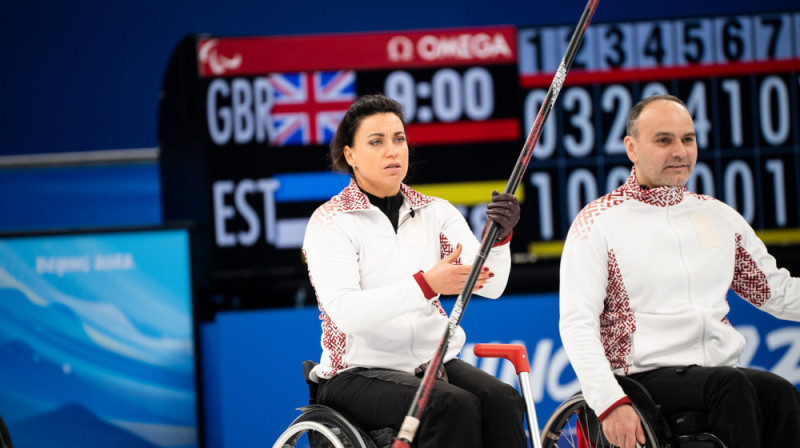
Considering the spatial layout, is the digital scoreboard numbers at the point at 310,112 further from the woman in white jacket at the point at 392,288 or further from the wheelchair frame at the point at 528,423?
the wheelchair frame at the point at 528,423

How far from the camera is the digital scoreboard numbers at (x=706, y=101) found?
197 inches

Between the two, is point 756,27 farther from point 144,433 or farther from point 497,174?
point 144,433

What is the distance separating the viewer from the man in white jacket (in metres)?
2.71

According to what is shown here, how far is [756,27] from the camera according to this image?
501 centimetres

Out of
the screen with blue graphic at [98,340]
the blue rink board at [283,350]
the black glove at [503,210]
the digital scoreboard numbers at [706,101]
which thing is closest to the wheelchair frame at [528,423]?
the black glove at [503,210]

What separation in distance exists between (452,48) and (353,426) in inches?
110

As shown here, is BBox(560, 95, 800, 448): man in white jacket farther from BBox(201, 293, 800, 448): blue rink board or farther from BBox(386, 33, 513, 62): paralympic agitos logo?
BBox(386, 33, 513, 62): paralympic agitos logo

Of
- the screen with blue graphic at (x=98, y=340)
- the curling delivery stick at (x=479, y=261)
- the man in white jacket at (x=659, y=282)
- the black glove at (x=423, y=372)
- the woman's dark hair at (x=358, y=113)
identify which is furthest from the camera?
the screen with blue graphic at (x=98, y=340)

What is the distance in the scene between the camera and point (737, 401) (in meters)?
2.58

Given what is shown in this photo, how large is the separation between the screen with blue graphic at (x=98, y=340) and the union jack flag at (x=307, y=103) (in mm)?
733

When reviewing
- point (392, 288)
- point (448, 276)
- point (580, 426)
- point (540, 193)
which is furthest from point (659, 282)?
point (540, 193)

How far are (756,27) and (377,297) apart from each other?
323 cm

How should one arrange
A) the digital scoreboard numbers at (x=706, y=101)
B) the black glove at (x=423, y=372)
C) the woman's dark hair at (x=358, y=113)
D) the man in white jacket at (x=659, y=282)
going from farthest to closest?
the digital scoreboard numbers at (x=706, y=101)
the woman's dark hair at (x=358, y=113)
the black glove at (x=423, y=372)
the man in white jacket at (x=659, y=282)

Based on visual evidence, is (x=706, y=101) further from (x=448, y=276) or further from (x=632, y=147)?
(x=448, y=276)
